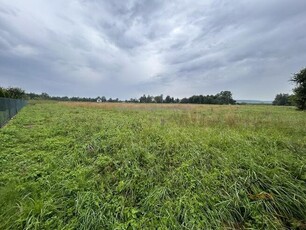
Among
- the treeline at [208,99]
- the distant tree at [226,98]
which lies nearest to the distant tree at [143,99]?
the treeline at [208,99]

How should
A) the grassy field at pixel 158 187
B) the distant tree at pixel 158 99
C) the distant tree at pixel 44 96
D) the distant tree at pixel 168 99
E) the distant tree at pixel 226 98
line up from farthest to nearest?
the distant tree at pixel 44 96 < the distant tree at pixel 158 99 < the distant tree at pixel 168 99 < the distant tree at pixel 226 98 < the grassy field at pixel 158 187

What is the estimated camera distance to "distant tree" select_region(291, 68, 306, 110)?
22.4 metres

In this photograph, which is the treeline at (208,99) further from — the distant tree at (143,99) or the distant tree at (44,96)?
the distant tree at (44,96)

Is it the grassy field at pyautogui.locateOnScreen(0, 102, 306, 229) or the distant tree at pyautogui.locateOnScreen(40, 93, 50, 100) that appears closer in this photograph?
the grassy field at pyautogui.locateOnScreen(0, 102, 306, 229)

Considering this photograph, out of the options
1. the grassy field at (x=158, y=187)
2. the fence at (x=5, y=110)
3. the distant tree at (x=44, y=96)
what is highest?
the distant tree at (x=44, y=96)

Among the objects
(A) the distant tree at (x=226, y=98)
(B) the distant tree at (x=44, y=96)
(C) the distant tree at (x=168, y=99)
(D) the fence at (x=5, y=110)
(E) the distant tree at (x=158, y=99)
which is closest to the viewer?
(D) the fence at (x=5, y=110)

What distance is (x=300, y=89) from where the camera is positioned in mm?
22641

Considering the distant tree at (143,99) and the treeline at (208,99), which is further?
the distant tree at (143,99)

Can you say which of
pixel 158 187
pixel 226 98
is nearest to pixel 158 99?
pixel 226 98

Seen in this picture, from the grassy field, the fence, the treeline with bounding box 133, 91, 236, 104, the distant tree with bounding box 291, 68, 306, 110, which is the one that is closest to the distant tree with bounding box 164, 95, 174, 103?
the treeline with bounding box 133, 91, 236, 104

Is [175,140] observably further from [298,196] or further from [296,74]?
[296,74]

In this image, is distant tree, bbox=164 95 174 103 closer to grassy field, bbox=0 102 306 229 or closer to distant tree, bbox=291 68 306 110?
distant tree, bbox=291 68 306 110

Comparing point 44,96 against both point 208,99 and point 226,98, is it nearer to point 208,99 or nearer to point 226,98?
point 208,99

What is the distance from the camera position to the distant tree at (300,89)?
A: 22406 millimetres
